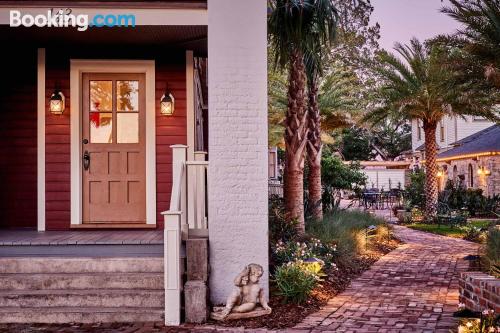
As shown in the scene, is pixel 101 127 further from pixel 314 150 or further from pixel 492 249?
pixel 492 249

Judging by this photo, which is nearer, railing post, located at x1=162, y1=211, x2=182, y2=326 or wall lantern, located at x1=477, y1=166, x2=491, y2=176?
railing post, located at x1=162, y1=211, x2=182, y2=326

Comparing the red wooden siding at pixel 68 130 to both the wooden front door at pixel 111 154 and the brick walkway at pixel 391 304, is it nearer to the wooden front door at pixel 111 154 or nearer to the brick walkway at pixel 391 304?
the wooden front door at pixel 111 154

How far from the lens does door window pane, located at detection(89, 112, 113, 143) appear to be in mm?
8961

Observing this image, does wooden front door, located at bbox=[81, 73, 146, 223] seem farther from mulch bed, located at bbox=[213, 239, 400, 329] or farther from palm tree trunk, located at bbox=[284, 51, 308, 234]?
mulch bed, located at bbox=[213, 239, 400, 329]

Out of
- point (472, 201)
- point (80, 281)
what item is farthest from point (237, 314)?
point (472, 201)

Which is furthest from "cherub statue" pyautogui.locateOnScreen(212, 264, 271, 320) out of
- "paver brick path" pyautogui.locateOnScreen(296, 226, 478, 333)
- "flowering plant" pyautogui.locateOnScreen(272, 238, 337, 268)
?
"flowering plant" pyautogui.locateOnScreen(272, 238, 337, 268)

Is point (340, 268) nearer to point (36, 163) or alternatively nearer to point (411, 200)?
point (36, 163)

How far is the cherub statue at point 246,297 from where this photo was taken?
6316mm

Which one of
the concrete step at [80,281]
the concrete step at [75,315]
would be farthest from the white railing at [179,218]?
the concrete step at [80,281]

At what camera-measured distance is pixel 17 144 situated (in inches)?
358

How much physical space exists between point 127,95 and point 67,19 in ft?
6.78

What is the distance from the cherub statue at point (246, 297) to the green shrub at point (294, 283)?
0.56 m

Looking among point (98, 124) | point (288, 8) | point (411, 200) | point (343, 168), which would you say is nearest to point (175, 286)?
point (98, 124)

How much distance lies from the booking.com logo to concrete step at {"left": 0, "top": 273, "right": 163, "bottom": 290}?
10.3ft
